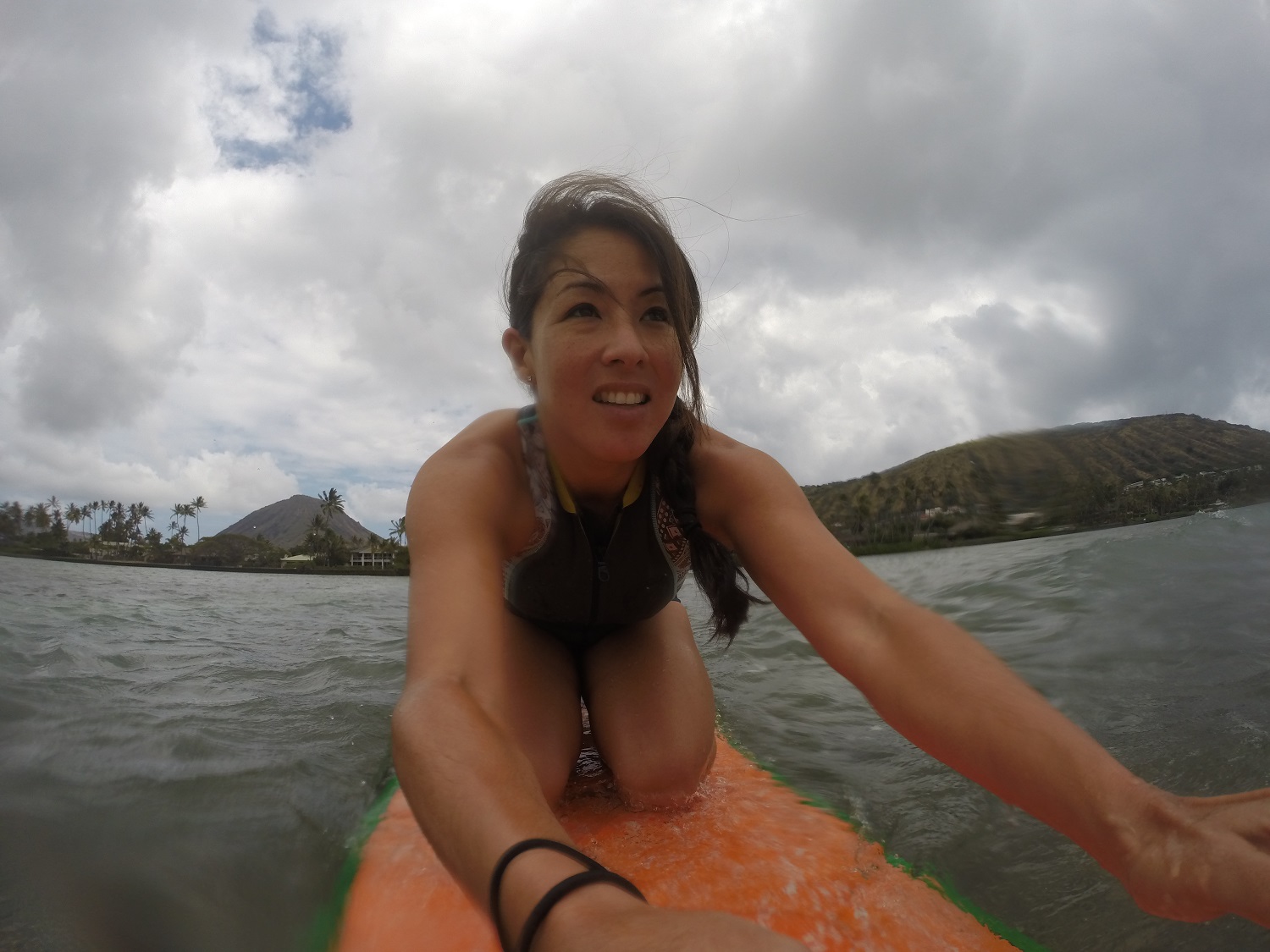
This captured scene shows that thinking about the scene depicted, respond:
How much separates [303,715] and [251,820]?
→ 1530mm

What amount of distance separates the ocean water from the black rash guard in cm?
116

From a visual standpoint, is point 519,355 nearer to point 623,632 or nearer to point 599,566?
point 599,566

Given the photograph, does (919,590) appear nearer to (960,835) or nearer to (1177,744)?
(1177,744)

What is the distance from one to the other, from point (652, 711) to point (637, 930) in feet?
6.61

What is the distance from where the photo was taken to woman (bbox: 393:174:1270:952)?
3.50 ft

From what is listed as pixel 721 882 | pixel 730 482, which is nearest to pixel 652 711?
pixel 721 882

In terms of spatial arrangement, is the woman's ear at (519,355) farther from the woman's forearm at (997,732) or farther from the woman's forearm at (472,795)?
the woman's forearm at (997,732)

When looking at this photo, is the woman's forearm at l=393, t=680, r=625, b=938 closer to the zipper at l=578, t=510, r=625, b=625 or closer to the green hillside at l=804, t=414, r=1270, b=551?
the zipper at l=578, t=510, r=625, b=625

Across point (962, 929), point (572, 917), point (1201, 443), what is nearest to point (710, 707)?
point (962, 929)

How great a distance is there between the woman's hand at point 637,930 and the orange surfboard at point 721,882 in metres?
0.82

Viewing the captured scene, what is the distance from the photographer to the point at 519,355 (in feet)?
7.93

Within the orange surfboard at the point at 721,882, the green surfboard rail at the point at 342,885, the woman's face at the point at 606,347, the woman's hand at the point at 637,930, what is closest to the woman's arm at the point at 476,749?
the woman's hand at the point at 637,930

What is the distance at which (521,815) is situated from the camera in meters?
1.11

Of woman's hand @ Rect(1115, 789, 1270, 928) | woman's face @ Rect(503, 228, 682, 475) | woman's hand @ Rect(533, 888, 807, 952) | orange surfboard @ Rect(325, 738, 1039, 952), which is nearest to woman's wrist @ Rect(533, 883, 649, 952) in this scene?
woman's hand @ Rect(533, 888, 807, 952)
